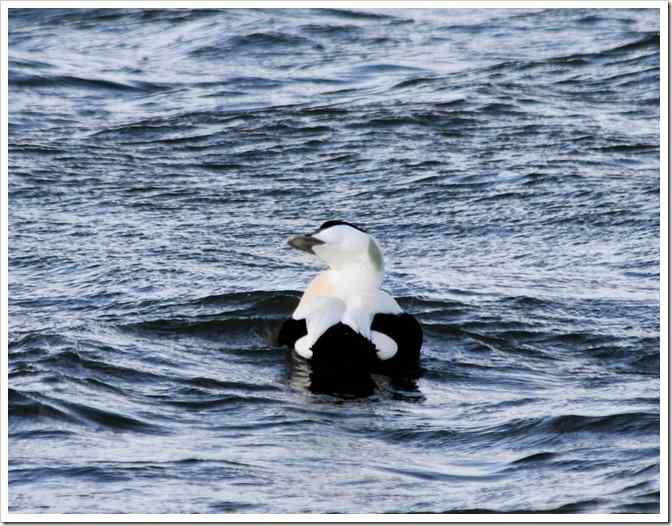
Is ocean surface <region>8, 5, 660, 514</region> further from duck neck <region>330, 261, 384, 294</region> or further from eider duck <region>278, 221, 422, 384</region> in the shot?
duck neck <region>330, 261, 384, 294</region>

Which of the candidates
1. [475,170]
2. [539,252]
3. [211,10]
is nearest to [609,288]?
[539,252]

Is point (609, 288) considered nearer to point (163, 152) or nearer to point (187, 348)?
point (187, 348)

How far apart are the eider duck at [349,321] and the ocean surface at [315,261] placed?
158 millimetres

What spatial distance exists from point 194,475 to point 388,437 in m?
1.18

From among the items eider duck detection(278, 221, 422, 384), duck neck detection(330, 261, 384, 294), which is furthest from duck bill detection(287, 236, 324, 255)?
duck neck detection(330, 261, 384, 294)

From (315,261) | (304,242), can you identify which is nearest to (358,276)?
(304,242)

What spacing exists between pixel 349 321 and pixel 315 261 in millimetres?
2710

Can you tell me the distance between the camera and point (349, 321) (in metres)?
8.59

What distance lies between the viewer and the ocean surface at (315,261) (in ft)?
23.1

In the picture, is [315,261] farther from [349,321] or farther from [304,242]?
[349,321]

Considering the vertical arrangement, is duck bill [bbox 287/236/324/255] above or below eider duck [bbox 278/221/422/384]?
above

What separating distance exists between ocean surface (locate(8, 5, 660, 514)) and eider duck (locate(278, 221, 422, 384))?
16cm

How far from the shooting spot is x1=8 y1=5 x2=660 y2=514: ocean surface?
7047 millimetres

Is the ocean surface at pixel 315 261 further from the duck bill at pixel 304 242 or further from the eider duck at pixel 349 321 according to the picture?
the duck bill at pixel 304 242
